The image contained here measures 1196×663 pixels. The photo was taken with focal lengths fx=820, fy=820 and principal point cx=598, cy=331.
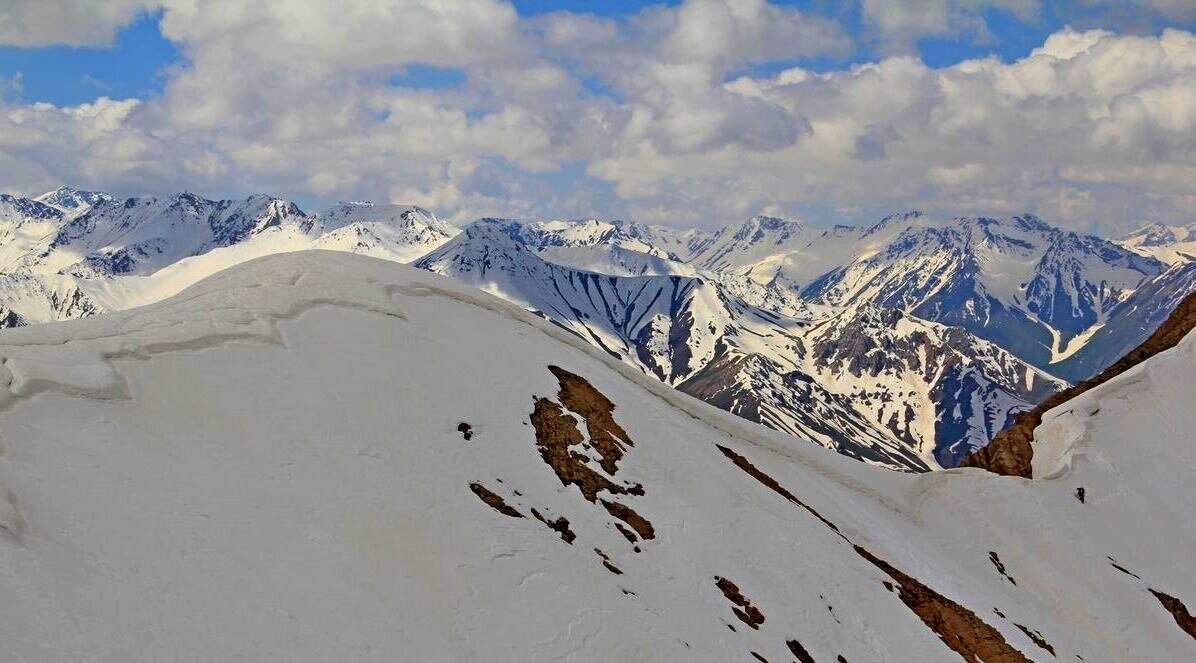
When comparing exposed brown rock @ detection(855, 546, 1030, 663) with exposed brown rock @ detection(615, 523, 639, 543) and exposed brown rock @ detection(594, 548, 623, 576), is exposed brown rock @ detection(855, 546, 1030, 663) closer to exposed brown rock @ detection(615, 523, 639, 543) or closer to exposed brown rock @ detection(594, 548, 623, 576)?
exposed brown rock @ detection(615, 523, 639, 543)

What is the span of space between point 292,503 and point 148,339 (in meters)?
13.1

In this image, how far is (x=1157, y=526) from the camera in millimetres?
73562

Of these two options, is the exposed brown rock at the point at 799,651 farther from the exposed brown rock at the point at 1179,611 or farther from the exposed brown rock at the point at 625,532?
the exposed brown rock at the point at 1179,611

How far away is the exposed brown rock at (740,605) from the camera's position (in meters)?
37.0

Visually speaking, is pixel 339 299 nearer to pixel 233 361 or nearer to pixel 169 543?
pixel 233 361

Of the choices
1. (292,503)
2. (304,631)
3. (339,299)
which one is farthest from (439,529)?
(339,299)

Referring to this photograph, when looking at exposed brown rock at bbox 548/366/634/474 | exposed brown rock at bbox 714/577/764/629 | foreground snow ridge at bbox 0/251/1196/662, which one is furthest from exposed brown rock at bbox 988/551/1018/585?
exposed brown rock at bbox 548/366/634/474

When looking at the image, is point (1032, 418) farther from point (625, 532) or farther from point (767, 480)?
point (625, 532)

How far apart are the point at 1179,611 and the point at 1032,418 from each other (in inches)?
1391

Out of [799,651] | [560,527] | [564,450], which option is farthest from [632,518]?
[799,651]

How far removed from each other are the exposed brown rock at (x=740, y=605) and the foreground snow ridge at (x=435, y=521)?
0.18 meters

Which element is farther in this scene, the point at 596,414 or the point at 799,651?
the point at 596,414

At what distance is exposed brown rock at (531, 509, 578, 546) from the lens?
36.0 m

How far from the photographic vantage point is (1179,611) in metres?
63.9
